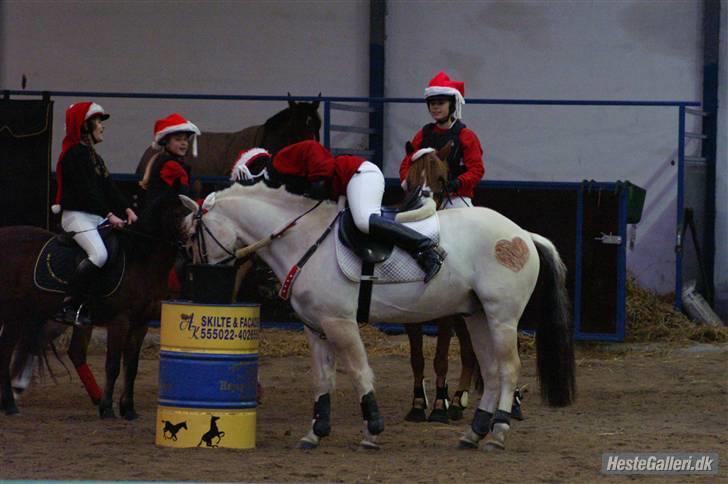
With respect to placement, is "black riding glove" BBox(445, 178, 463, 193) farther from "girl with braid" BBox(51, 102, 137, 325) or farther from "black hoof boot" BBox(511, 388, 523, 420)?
"girl with braid" BBox(51, 102, 137, 325)

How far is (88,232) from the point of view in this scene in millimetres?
8195

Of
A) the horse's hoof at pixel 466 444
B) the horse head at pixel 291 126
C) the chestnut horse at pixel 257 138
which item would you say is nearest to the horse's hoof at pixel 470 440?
the horse's hoof at pixel 466 444

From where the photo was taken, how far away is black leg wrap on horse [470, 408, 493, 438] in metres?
7.27

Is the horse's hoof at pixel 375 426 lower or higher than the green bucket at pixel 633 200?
lower

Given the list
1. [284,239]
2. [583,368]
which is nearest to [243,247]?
[284,239]

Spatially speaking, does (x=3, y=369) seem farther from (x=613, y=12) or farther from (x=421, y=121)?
(x=613, y=12)

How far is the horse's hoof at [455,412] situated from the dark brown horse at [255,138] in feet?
11.9

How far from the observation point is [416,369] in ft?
27.6

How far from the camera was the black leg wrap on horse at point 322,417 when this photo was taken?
7.29 metres

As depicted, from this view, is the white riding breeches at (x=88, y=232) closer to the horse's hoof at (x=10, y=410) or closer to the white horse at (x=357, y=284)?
the white horse at (x=357, y=284)

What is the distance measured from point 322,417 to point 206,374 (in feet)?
2.26

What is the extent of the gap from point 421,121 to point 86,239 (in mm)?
A: 6300

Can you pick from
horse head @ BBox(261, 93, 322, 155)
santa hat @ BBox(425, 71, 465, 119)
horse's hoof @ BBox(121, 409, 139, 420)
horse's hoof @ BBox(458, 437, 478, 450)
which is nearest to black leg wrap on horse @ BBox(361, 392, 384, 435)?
horse's hoof @ BBox(458, 437, 478, 450)

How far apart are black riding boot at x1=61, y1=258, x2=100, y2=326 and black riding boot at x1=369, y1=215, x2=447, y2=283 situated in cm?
204
